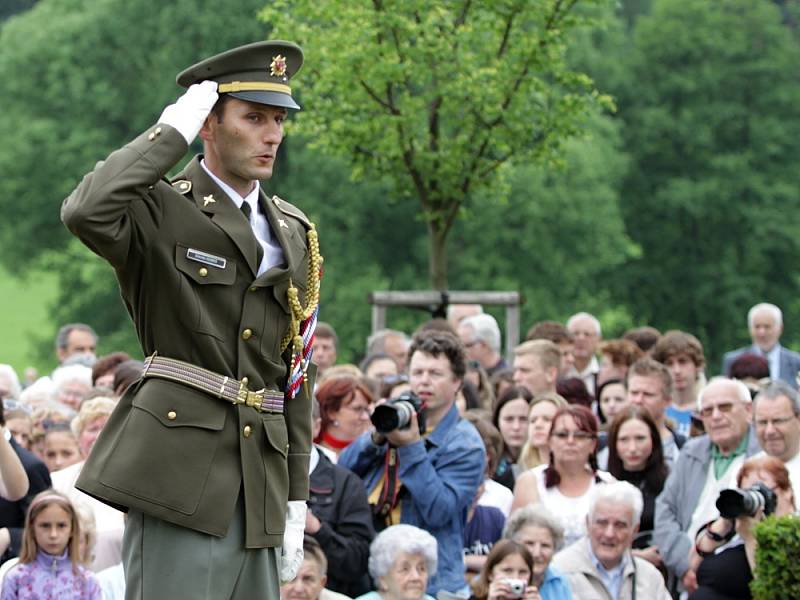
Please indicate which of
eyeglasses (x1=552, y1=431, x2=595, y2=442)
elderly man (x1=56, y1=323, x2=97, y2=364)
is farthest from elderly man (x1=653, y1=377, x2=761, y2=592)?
elderly man (x1=56, y1=323, x2=97, y2=364)

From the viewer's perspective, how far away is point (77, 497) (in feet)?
26.4

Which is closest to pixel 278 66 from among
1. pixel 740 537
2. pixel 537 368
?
pixel 740 537

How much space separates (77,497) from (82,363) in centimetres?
505

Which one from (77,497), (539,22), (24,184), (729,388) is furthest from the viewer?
(24,184)

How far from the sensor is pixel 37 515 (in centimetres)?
761

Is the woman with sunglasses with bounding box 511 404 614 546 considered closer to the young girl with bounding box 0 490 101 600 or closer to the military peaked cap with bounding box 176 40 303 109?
the young girl with bounding box 0 490 101 600

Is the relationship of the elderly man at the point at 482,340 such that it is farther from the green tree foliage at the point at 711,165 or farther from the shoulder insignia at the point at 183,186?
the green tree foliage at the point at 711,165

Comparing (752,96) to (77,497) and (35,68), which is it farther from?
(77,497)

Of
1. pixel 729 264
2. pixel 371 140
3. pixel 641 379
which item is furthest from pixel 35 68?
pixel 641 379

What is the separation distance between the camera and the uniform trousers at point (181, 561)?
481 centimetres

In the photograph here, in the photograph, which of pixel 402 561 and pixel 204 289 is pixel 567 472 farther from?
pixel 204 289

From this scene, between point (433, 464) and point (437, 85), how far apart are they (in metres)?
7.92

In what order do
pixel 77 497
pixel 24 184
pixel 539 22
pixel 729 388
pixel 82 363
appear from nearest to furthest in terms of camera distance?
1. pixel 77 497
2. pixel 729 388
3. pixel 82 363
4. pixel 539 22
5. pixel 24 184

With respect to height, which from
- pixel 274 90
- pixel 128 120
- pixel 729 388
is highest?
pixel 128 120
